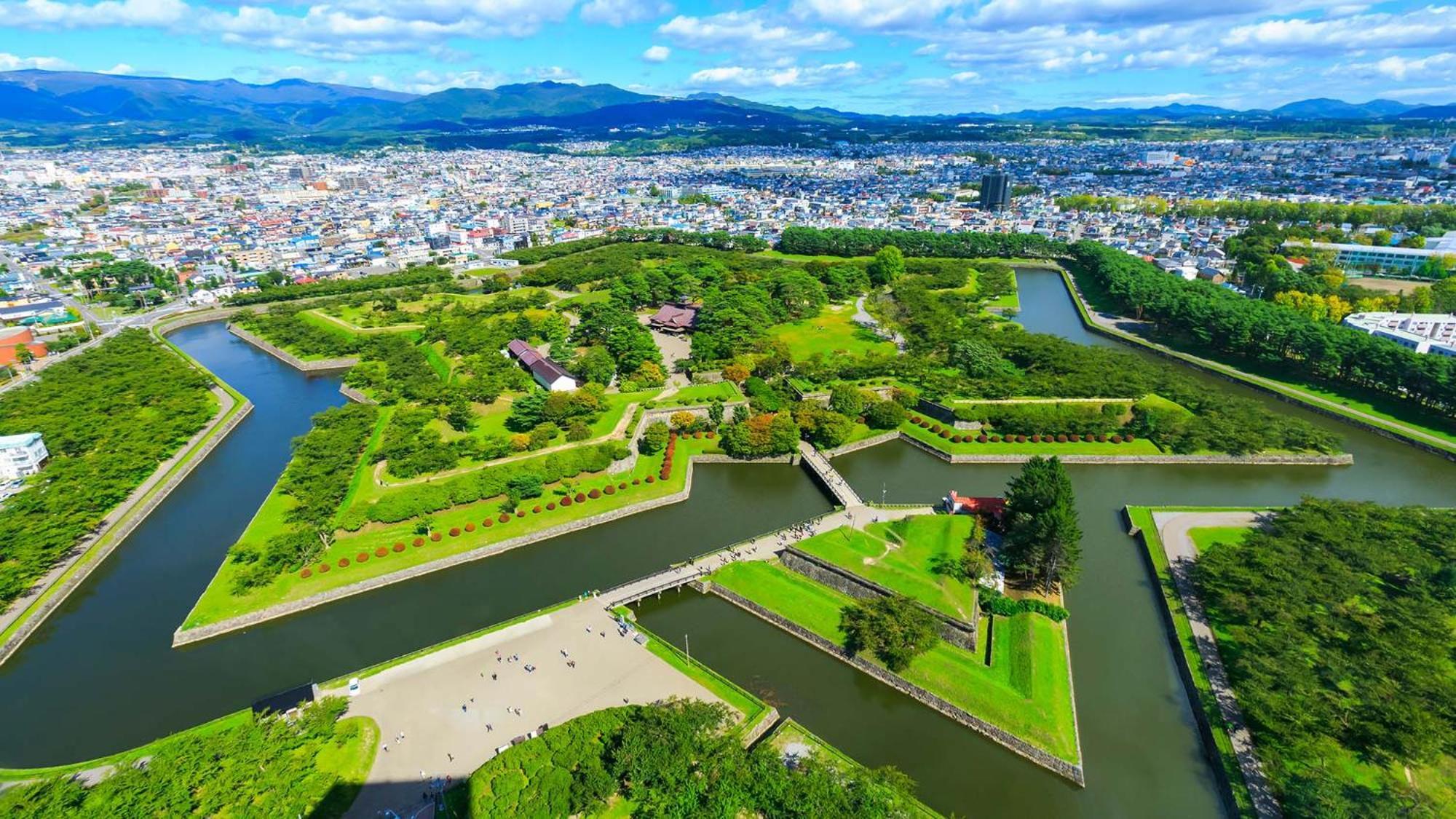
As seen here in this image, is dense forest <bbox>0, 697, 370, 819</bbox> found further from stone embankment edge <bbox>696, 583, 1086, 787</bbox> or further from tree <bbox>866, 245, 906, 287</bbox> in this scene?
tree <bbox>866, 245, 906, 287</bbox>

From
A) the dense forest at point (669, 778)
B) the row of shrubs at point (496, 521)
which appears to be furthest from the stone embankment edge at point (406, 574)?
the dense forest at point (669, 778)

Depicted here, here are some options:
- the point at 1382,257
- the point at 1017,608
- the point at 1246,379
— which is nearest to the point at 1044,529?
the point at 1017,608

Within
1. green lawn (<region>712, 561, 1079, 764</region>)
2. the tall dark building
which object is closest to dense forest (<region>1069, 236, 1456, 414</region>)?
green lawn (<region>712, 561, 1079, 764</region>)

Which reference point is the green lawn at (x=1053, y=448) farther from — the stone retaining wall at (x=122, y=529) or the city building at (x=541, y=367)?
the stone retaining wall at (x=122, y=529)

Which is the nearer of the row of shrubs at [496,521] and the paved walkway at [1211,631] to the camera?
the paved walkway at [1211,631]

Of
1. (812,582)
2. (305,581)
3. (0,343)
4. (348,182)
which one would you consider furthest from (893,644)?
(348,182)

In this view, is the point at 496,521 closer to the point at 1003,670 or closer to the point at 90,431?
the point at 1003,670
